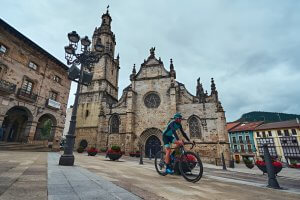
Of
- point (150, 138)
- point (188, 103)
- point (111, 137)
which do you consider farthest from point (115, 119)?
point (188, 103)

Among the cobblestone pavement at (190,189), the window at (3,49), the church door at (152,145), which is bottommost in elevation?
the cobblestone pavement at (190,189)

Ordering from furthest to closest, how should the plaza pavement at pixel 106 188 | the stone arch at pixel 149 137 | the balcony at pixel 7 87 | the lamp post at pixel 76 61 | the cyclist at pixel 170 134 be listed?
the stone arch at pixel 149 137 → the balcony at pixel 7 87 → the lamp post at pixel 76 61 → the cyclist at pixel 170 134 → the plaza pavement at pixel 106 188

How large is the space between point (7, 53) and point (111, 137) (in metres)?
14.4

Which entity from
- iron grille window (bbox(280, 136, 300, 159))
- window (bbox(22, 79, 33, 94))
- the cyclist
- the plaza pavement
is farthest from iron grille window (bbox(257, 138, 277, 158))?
window (bbox(22, 79, 33, 94))

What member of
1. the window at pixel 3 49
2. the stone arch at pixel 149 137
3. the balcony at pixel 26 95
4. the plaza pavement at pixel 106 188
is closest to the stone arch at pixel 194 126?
the stone arch at pixel 149 137

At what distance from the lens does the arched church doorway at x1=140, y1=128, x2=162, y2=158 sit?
20172mm

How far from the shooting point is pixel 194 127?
1912cm

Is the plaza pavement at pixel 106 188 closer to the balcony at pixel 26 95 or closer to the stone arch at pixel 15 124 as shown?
the balcony at pixel 26 95

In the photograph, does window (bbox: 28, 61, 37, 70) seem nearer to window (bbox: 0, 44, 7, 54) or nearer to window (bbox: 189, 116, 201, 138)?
window (bbox: 0, 44, 7, 54)

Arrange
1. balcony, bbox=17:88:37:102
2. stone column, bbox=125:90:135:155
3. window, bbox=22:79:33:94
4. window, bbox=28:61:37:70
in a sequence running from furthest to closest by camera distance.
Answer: stone column, bbox=125:90:135:155, window, bbox=28:61:37:70, window, bbox=22:79:33:94, balcony, bbox=17:88:37:102

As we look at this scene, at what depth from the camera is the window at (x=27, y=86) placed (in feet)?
52.0

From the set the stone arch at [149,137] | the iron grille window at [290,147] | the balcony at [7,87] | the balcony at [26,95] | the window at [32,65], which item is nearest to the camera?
the balcony at [7,87]

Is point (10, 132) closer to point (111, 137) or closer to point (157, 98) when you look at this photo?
point (111, 137)

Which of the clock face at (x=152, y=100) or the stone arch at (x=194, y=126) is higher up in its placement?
the clock face at (x=152, y=100)
